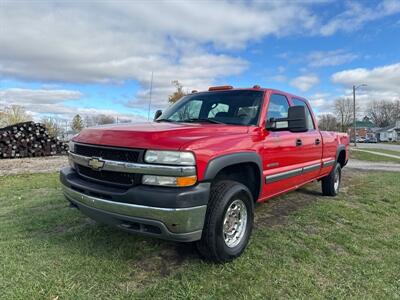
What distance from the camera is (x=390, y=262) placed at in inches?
135

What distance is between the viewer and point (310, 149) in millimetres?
5145

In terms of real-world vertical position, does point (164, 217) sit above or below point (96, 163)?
below

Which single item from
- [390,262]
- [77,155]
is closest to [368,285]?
[390,262]

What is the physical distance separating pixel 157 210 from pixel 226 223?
955 millimetres

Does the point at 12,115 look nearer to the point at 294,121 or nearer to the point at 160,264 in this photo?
the point at 160,264

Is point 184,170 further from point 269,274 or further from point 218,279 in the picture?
point 269,274

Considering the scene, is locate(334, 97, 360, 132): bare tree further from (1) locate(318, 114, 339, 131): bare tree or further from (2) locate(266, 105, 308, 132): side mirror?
(2) locate(266, 105, 308, 132): side mirror

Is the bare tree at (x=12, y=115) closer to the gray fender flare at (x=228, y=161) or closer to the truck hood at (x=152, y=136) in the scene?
the truck hood at (x=152, y=136)

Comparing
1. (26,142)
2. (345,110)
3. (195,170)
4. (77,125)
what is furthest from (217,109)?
(345,110)

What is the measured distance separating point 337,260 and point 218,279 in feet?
4.64

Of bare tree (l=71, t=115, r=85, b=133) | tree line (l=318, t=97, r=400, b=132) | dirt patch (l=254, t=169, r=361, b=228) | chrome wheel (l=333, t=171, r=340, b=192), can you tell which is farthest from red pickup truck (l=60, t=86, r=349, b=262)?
tree line (l=318, t=97, r=400, b=132)

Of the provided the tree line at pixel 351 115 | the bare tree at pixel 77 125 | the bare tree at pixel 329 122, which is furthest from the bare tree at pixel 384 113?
the bare tree at pixel 77 125

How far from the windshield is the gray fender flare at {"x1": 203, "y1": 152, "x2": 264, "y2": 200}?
0.54m

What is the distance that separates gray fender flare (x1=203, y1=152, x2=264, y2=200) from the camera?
9.55 ft
